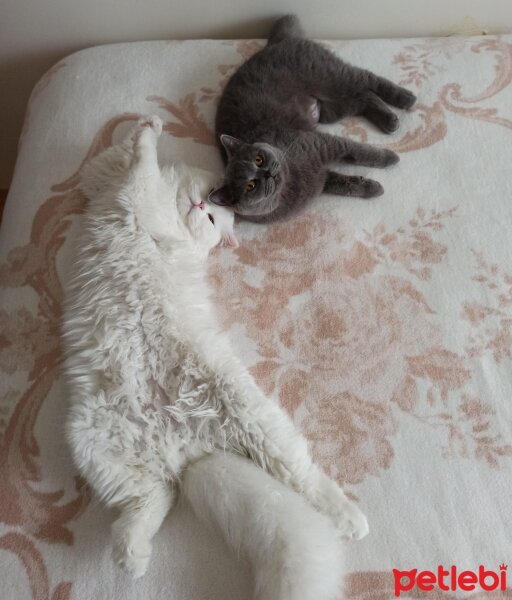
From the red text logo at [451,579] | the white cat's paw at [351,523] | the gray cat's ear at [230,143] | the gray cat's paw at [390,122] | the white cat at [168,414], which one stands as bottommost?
the red text logo at [451,579]

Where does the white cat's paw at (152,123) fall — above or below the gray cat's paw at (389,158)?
above

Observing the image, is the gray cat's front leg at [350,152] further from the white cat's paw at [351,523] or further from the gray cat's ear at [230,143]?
the white cat's paw at [351,523]

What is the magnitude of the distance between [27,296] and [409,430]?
0.86m

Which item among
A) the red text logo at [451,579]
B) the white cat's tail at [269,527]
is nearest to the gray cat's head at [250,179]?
the white cat's tail at [269,527]

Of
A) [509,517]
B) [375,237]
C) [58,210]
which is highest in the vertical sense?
[58,210]

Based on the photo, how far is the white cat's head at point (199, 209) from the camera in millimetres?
1219

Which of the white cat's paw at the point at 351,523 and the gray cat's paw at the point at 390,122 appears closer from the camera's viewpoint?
the white cat's paw at the point at 351,523

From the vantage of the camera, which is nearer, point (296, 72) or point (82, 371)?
point (82, 371)

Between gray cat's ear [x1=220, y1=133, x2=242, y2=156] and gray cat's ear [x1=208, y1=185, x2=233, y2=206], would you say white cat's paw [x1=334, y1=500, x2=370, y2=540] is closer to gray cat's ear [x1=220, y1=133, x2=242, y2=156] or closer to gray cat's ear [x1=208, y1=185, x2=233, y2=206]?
gray cat's ear [x1=208, y1=185, x2=233, y2=206]

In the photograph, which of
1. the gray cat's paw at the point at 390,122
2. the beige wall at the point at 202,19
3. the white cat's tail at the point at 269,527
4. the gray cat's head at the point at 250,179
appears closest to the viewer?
the white cat's tail at the point at 269,527

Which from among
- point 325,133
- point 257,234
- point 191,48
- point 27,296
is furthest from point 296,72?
point 27,296

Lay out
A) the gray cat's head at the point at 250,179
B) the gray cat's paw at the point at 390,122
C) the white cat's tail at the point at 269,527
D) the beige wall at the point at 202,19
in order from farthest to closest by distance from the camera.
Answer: the beige wall at the point at 202,19 < the gray cat's paw at the point at 390,122 < the gray cat's head at the point at 250,179 < the white cat's tail at the point at 269,527

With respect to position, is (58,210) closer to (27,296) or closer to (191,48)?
(27,296)

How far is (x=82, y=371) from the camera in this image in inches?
40.0
